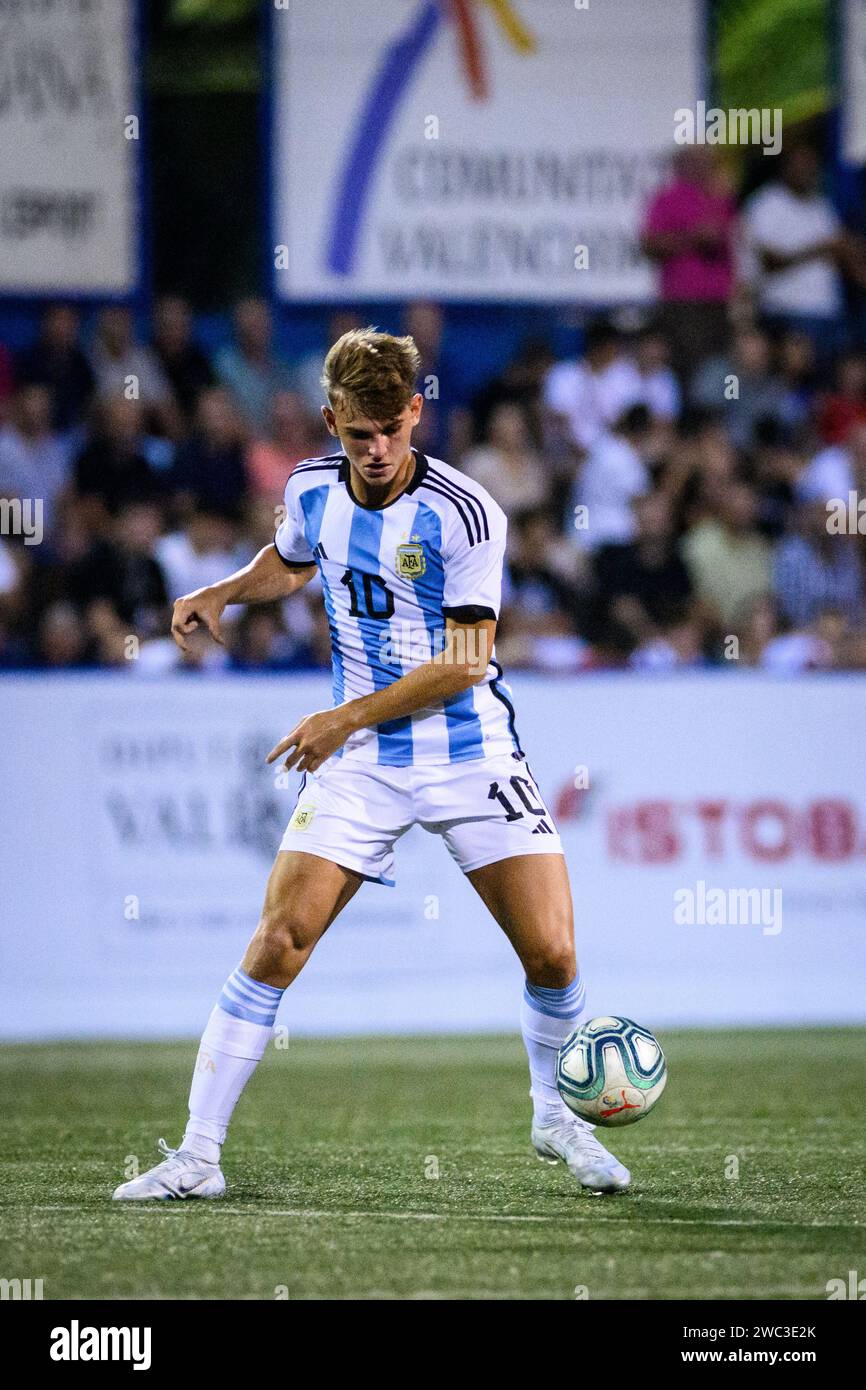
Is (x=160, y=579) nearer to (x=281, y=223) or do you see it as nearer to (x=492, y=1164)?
(x=281, y=223)

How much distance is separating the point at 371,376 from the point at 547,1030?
79.7 inches

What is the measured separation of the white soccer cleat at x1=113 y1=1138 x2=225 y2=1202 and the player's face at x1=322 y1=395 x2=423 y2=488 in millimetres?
1965

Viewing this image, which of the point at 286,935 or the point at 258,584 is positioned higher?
the point at 258,584

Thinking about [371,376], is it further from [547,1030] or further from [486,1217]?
[486,1217]

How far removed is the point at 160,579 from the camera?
11.5 meters

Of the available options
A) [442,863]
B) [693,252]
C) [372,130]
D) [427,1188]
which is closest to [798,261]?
[693,252]

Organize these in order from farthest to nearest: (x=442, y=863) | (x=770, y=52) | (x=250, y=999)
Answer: (x=770, y=52), (x=442, y=863), (x=250, y=999)

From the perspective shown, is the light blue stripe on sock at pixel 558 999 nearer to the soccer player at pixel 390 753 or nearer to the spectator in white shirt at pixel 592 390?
the soccer player at pixel 390 753

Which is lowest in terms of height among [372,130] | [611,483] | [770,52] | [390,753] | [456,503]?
[390,753]

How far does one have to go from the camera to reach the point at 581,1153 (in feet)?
19.7

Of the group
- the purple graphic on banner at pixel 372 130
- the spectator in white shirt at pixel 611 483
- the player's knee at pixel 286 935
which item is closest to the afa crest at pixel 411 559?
the player's knee at pixel 286 935

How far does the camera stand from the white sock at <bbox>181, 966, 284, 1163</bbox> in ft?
19.0
